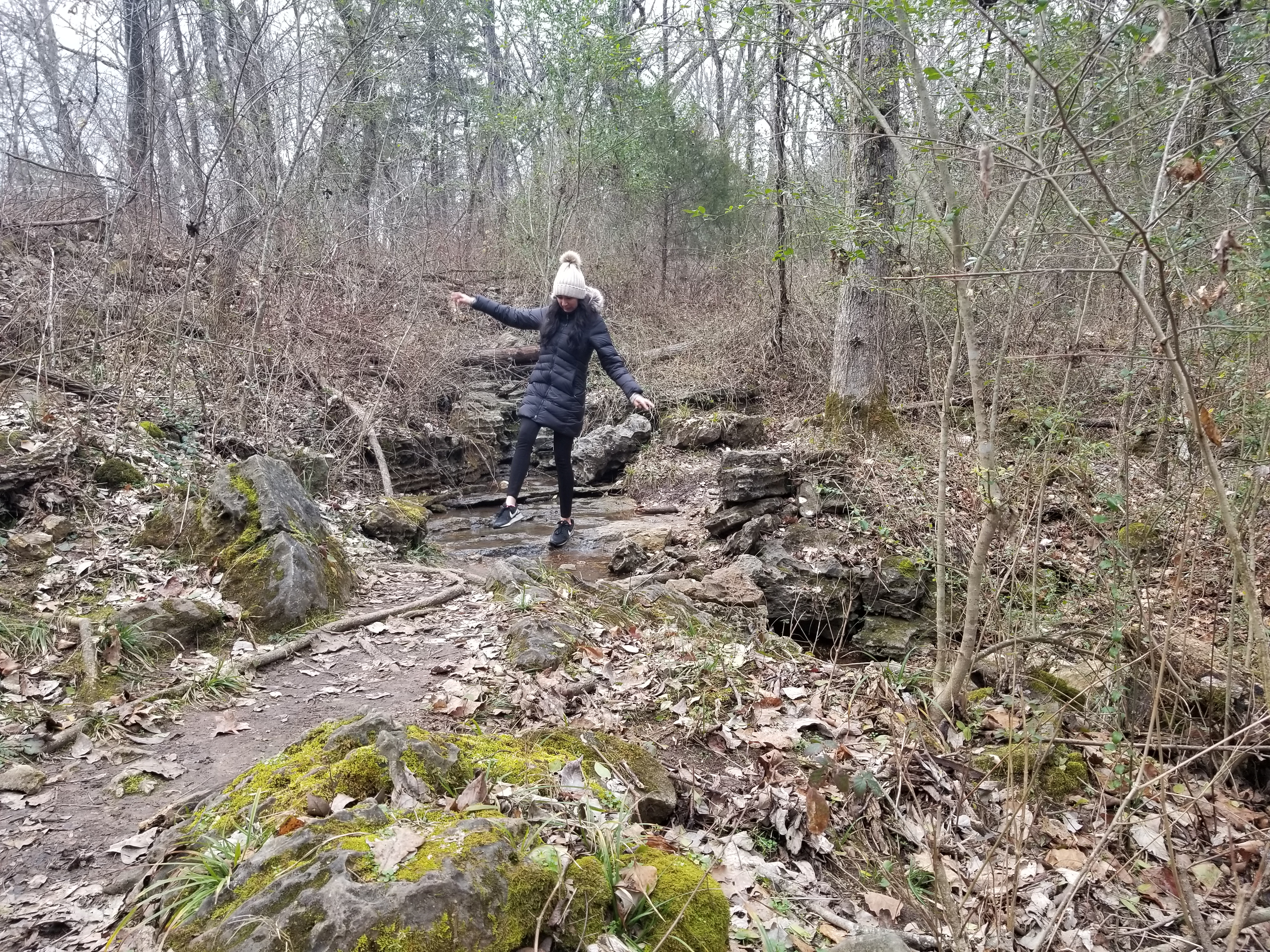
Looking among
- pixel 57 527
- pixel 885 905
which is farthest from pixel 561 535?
pixel 885 905

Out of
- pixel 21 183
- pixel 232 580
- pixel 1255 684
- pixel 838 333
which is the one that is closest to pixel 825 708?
pixel 1255 684

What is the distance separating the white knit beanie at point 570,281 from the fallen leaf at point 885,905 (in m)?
5.51

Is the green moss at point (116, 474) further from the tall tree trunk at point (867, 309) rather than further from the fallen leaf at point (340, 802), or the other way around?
the tall tree trunk at point (867, 309)

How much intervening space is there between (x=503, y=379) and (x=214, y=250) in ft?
17.2

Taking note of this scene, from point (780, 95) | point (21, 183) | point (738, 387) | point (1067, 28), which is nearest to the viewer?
point (1067, 28)

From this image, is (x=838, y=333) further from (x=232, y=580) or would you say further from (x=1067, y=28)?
(x=232, y=580)

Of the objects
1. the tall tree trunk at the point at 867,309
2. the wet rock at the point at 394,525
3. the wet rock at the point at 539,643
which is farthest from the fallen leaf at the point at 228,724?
the tall tree trunk at the point at 867,309

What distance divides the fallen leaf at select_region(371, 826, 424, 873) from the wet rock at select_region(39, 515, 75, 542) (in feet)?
14.1

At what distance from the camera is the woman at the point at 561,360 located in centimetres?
708

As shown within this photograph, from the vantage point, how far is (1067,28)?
441cm

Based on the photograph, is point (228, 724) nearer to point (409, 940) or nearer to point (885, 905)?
point (409, 940)

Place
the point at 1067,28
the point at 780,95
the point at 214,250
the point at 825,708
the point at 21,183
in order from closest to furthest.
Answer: the point at 825,708 < the point at 1067,28 < the point at 214,250 < the point at 21,183 < the point at 780,95

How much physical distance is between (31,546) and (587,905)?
4648 mm

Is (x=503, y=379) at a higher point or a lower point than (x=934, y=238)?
lower
